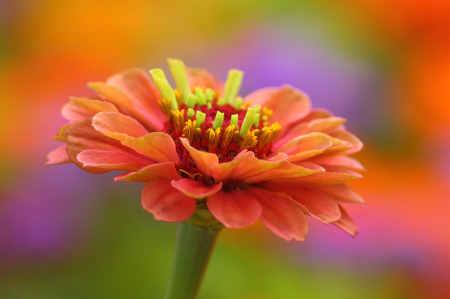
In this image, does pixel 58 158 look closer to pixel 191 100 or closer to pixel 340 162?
pixel 191 100

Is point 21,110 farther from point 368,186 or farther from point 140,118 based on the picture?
point 368,186

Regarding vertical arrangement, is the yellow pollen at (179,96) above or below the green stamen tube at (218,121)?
below

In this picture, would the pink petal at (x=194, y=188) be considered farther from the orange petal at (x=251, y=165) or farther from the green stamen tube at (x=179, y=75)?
the green stamen tube at (x=179, y=75)

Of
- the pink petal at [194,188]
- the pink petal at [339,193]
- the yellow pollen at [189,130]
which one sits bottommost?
the pink petal at [339,193]

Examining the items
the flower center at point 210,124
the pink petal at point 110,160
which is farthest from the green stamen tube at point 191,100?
the pink petal at point 110,160

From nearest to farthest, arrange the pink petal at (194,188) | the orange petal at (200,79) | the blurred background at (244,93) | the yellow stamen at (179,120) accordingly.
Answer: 1. the pink petal at (194,188)
2. the yellow stamen at (179,120)
3. the orange petal at (200,79)
4. the blurred background at (244,93)

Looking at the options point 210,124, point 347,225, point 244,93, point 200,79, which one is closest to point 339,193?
point 347,225

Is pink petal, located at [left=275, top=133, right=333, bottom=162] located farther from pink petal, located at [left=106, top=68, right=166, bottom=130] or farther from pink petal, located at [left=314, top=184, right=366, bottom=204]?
pink petal, located at [left=106, top=68, right=166, bottom=130]

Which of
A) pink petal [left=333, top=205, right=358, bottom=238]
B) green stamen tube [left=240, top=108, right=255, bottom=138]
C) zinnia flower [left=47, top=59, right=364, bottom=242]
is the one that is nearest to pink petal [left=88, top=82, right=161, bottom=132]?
zinnia flower [left=47, top=59, right=364, bottom=242]

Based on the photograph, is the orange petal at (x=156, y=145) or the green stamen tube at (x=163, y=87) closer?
the orange petal at (x=156, y=145)
